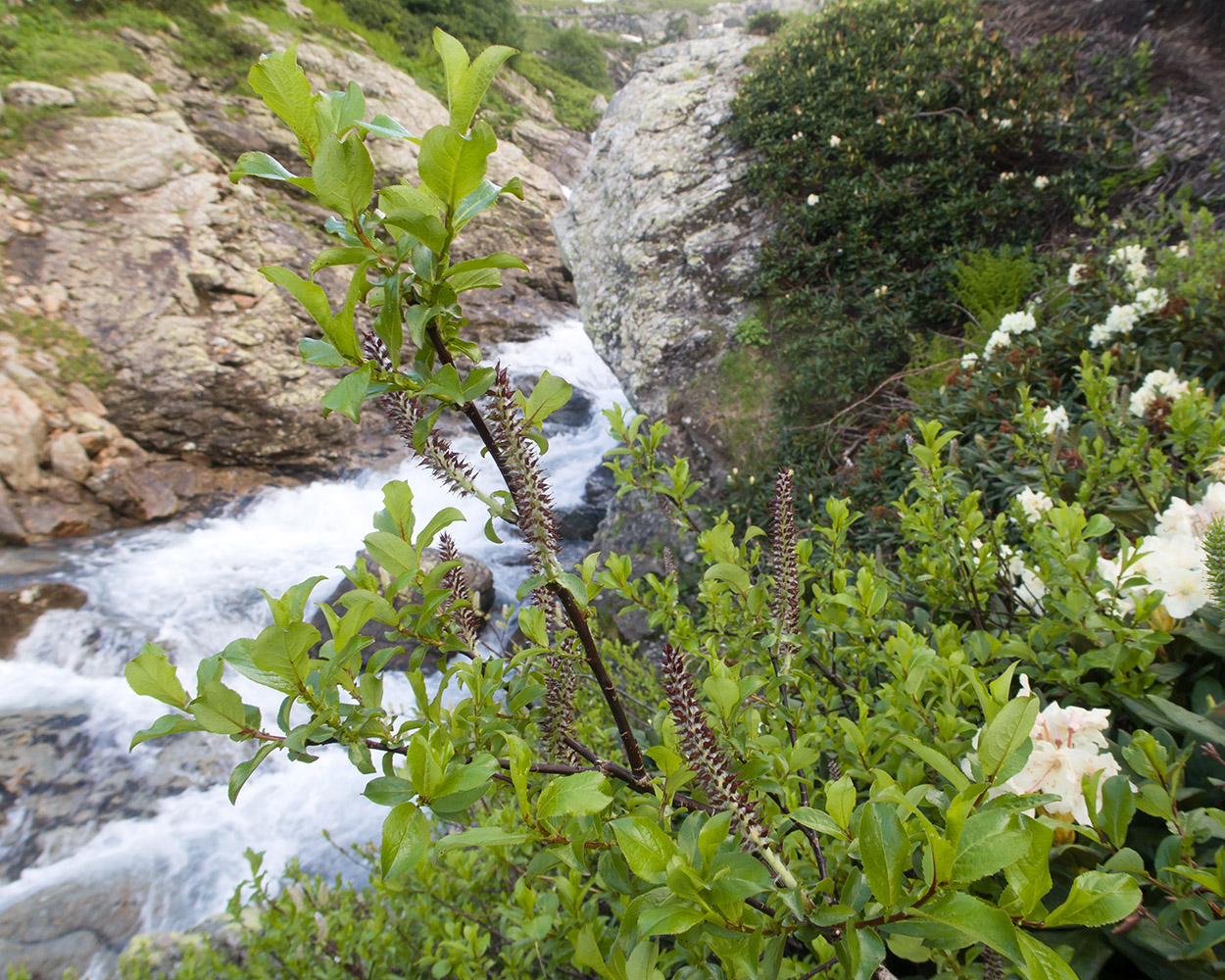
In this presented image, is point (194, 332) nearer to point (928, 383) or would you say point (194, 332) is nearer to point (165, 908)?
point (165, 908)

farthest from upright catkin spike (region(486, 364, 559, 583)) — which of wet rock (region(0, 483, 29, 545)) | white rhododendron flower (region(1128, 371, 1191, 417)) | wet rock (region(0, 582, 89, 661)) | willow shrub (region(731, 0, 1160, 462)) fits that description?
wet rock (region(0, 483, 29, 545))

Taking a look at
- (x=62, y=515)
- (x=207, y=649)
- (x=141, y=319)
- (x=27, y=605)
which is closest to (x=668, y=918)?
(x=207, y=649)

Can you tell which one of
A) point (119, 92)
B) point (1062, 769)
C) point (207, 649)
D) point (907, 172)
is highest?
point (907, 172)

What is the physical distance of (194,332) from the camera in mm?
8594

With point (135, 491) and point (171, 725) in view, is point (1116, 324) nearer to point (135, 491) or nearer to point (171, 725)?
point (171, 725)

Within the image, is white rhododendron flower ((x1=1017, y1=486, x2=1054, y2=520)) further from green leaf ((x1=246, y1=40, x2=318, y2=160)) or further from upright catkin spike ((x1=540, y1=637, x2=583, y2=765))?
green leaf ((x1=246, y1=40, x2=318, y2=160))

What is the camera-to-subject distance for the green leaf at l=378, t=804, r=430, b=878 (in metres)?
0.65

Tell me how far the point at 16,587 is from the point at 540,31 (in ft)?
95.0

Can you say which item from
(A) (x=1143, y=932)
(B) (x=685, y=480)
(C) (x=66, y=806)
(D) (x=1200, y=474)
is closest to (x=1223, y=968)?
(A) (x=1143, y=932)

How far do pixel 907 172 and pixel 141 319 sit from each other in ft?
31.9

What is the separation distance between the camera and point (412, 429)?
84 cm

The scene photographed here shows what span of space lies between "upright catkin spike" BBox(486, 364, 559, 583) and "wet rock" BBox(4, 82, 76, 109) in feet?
45.8

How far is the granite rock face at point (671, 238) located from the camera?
5598 millimetres

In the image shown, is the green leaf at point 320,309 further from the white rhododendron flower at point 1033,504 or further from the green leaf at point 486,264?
the white rhododendron flower at point 1033,504
